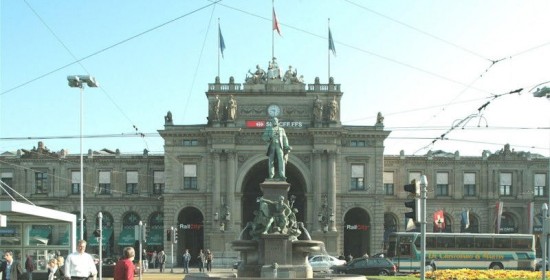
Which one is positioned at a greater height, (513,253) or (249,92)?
(249,92)

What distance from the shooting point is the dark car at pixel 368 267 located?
5222cm

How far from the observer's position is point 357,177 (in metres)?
83.1

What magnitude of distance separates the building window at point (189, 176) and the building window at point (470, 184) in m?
30.6

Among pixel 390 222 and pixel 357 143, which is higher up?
pixel 357 143

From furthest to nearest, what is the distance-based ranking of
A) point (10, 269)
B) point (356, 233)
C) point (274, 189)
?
point (356, 233)
point (274, 189)
point (10, 269)

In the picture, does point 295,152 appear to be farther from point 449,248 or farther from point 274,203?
point 274,203

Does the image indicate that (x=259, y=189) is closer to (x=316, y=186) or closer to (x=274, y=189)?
(x=316, y=186)

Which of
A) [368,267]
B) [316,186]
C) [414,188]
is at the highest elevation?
[414,188]

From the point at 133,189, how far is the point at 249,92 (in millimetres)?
19200

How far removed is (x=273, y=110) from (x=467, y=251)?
1079 inches

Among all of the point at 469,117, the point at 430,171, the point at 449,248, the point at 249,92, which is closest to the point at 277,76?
the point at 249,92

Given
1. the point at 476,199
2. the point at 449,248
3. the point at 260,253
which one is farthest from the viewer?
the point at 476,199

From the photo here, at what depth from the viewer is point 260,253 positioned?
110 feet

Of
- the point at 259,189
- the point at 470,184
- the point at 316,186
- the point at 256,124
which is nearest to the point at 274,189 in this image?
the point at 316,186
